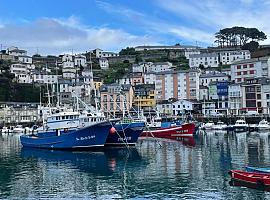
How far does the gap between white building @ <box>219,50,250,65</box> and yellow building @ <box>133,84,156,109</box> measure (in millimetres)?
28078

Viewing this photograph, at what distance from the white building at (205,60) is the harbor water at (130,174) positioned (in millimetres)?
78200

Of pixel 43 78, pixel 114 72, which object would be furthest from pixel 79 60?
pixel 43 78

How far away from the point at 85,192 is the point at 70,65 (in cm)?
11288

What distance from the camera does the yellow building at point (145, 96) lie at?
99400 mm

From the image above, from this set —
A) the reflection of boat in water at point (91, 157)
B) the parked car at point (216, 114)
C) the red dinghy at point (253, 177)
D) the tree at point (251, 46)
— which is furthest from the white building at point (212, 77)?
the red dinghy at point (253, 177)

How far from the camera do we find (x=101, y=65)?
438ft

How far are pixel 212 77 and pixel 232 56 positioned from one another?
837 inches

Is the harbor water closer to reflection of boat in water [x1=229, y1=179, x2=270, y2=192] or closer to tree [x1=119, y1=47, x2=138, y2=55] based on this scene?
reflection of boat in water [x1=229, y1=179, x2=270, y2=192]

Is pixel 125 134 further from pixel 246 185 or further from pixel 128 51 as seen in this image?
pixel 128 51

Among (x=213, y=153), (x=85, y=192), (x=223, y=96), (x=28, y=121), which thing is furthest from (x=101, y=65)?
(x=85, y=192)

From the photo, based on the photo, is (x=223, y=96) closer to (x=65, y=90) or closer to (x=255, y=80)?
(x=255, y=80)

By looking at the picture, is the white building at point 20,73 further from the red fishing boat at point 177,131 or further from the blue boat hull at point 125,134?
the blue boat hull at point 125,134

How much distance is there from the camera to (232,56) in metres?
117

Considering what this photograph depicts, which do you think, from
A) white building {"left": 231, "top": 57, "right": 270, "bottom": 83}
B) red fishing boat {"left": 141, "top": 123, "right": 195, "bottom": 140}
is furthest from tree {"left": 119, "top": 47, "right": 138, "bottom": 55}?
red fishing boat {"left": 141, "top": 123, "right": 195, "bottom": 140}
